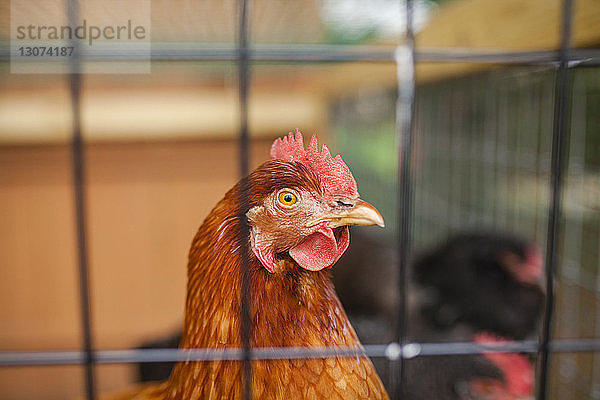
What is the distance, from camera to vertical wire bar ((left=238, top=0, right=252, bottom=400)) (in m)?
0.36

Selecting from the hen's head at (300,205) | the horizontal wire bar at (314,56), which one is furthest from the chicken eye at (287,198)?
the horizontal wire bar at (314,56)

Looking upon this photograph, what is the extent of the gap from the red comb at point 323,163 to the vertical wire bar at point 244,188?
0.15 feet

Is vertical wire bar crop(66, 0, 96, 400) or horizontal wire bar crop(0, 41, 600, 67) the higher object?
horizontal wire bar crop(0, 41, 600, 67)

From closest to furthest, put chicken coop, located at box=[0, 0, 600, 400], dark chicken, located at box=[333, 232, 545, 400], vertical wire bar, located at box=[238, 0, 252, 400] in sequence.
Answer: vertical wire bar, located at box=[238, 0, 252, 400] → chicken coop, located at box=[0, 0, 600, 400] → dark chicken, located at box=[333, 232, 545, 400]

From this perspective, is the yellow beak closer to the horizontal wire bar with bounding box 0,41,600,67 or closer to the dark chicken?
the horizontal wire bar with bounding box 0,41,600,67

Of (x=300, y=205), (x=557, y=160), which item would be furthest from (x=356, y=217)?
(x=557, y=160)

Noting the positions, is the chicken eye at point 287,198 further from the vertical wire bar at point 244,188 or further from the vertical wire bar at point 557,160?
the vertical wire bar at point 557,160

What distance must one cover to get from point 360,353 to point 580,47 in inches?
18.1

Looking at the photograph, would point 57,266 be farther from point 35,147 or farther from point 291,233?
point 291,233

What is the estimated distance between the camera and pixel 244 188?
1.43ft

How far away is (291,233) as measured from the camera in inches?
17.7

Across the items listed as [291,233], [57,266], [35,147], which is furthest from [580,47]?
[57,266]

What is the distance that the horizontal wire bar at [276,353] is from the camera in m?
0.41

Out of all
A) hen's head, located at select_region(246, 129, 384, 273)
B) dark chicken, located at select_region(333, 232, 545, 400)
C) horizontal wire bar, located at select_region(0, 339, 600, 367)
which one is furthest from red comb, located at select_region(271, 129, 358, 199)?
dark chicken, located at select_region(333, 232, 545, 400)
